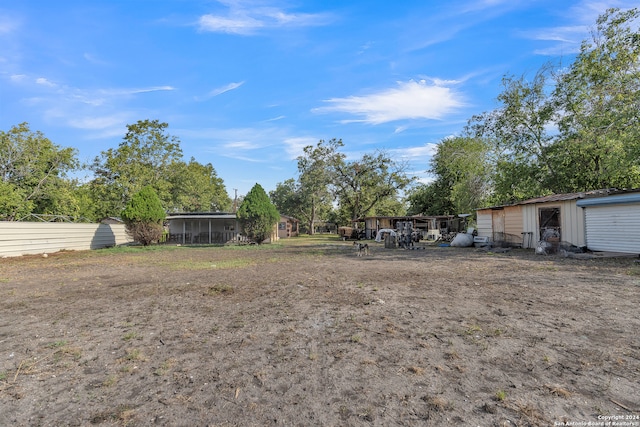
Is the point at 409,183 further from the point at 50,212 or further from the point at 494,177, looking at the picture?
the point at 50,212

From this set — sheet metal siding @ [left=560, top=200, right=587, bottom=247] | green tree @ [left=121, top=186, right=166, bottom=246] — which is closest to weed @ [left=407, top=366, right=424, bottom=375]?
sheet metal siding @ [left=560, top=200, right=587, bottom=247]

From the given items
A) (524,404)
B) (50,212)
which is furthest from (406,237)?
(50,212)

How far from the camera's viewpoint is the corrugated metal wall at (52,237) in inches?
590

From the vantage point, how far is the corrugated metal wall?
1498cm

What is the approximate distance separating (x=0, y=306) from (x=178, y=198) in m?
31.1

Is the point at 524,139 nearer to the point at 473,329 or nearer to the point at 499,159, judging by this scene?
the point at 499,159

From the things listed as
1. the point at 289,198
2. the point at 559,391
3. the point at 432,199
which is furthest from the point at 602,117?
the point at 289,198

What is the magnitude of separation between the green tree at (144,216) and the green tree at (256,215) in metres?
5.27

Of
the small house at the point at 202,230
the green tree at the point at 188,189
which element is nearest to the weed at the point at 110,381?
the small house at the point at 202,230

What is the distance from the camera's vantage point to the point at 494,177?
22.3 metres

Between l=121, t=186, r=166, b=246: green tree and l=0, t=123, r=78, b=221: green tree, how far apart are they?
17.9 feet

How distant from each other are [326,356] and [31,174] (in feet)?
83.7

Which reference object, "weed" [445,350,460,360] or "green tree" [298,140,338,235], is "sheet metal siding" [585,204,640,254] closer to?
"weed" [445,350,460,360]

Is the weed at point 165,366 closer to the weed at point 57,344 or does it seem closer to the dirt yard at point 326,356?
the dirt yard at point 326,356
